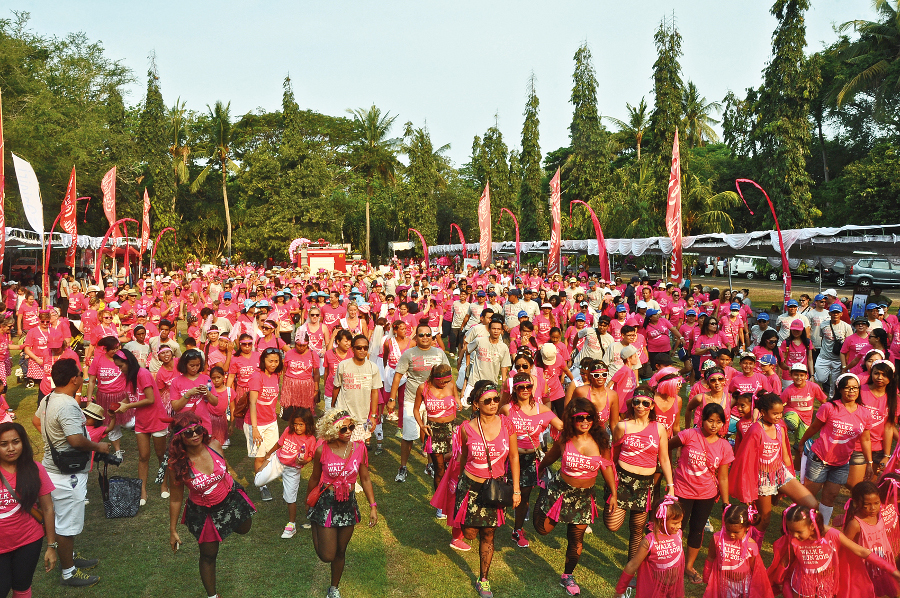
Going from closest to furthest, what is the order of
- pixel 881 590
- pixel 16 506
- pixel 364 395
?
pixel 16 506
pixel 881 590
pixel 364 395

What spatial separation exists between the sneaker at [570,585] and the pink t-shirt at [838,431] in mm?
2432

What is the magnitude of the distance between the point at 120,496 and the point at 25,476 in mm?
2259

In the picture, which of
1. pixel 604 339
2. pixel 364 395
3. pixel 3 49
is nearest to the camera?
pixel 364 395

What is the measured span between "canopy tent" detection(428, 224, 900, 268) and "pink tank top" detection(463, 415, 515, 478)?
36.4ft

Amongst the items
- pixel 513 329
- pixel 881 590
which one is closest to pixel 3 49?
pixel 513 329

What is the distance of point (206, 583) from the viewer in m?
4.42

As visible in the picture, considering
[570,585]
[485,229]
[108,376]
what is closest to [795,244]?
[485,229]

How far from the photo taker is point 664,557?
4086mm

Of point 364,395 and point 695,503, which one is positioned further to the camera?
point 364,395

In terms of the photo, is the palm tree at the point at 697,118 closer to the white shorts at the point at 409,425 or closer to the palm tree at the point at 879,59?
the palm tree at the point at 879,59

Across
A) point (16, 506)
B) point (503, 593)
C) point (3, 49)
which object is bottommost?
point (503, 593)

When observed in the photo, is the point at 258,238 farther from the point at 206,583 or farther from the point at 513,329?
the point at 206,583

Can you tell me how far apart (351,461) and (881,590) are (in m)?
3.61

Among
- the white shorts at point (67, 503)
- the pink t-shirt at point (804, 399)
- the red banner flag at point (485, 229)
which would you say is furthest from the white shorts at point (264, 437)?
the red banner flag at point (485, 229)
